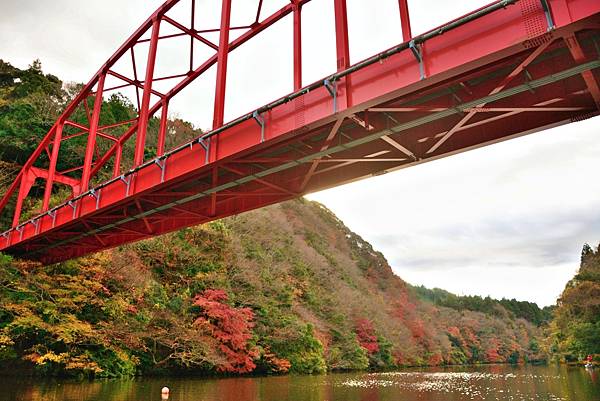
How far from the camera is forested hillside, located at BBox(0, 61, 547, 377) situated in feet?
72.7

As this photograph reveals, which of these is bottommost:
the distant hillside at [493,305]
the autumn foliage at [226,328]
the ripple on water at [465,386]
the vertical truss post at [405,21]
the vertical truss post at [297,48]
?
the ripple on water at [465,386]

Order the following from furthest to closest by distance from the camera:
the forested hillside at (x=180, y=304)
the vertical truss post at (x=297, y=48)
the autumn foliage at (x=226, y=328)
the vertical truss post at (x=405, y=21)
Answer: the autumn foliage at (x=226, y=328)
the forested hillside at (x=180, y=304)
the vertical truss post at (x=297, y=48)
the vertical truss post at (x=405, y=21)

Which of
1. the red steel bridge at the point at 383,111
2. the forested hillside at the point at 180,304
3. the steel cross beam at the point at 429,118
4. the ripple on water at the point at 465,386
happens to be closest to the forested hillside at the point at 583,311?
the forested hillside at the point at 180,304

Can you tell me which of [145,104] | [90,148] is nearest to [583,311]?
[145,104]

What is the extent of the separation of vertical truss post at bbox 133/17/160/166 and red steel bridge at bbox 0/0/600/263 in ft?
0.18

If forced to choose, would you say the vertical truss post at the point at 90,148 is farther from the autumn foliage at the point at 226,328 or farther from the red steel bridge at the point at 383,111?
the autumn foliage at the point at 226,328

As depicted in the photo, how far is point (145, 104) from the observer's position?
17.2 meters

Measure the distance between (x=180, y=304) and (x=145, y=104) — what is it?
12901 mm

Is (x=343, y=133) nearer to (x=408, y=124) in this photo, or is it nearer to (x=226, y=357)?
(x=408, y=124)

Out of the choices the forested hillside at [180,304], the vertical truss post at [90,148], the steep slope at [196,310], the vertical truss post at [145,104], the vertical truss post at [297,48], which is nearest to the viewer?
the vertical truss post at [297,48]

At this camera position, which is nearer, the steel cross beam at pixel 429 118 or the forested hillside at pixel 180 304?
the steel cross beam at pixel 429 118

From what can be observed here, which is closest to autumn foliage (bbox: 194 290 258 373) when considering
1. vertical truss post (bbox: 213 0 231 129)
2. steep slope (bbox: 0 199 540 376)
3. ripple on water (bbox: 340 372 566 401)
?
steep slope (bbox: 0 199 540 376)

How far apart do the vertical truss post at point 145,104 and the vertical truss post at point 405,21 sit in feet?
32.6

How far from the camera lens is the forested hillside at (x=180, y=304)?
22.2 metres
